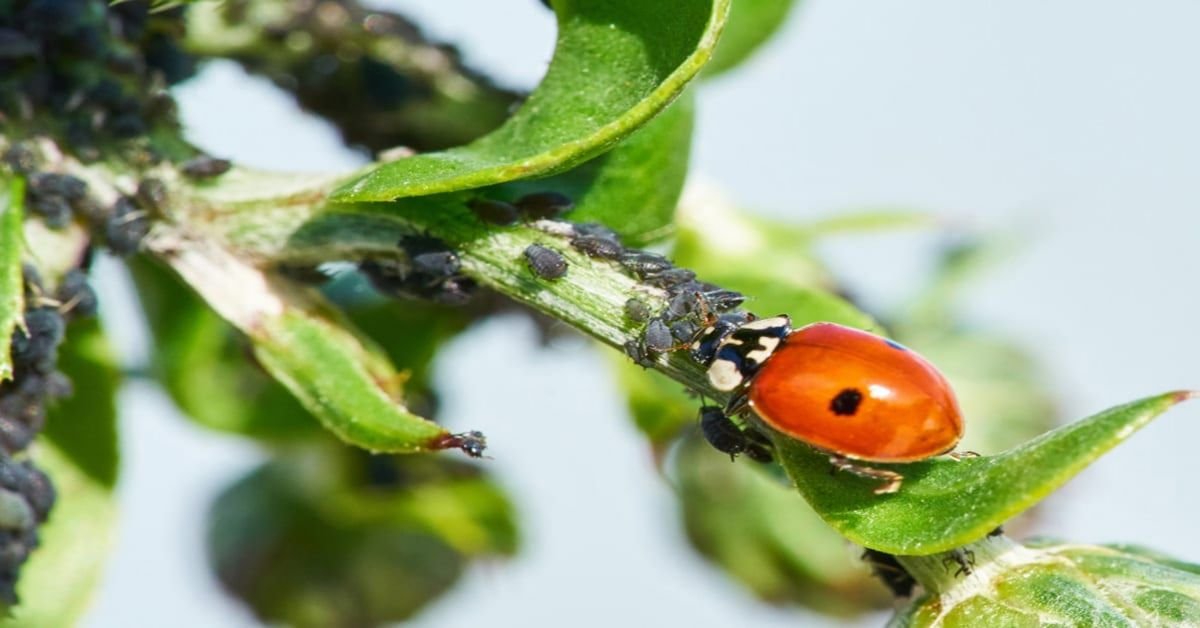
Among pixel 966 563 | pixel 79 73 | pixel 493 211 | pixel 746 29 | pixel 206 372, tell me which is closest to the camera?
pixel 966 563

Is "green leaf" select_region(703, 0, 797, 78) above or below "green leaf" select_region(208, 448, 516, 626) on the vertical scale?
above

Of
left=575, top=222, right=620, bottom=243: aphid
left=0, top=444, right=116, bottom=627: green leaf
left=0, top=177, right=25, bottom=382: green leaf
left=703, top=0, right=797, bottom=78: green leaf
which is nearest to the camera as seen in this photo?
left=0, top=177, right=25, bottom=382: green leaf

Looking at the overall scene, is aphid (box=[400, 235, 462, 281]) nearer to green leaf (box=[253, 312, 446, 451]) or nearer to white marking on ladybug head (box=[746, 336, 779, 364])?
green leaf (box=[253, 312, 446, 451])

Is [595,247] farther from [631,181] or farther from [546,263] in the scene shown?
[631,181]

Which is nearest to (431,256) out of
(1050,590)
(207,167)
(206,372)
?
(207,167)

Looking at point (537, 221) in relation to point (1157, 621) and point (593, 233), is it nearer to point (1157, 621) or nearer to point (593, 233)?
point (593, 233)

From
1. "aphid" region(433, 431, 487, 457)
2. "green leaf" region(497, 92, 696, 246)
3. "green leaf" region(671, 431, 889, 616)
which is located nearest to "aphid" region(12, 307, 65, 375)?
"aphid" region(433, 431, 487, 457)

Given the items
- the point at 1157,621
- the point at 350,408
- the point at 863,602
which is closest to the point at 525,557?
the point at 863,602
